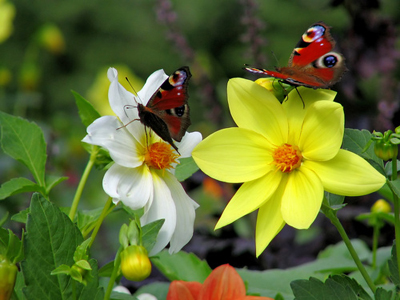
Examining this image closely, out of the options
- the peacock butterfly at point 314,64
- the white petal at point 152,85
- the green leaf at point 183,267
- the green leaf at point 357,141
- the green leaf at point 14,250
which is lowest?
the green leaf at point 183,267

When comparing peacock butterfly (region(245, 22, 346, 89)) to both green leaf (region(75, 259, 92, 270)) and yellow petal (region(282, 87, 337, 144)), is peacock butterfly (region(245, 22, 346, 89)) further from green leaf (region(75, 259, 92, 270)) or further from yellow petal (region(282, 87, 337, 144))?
green leaf (region(75, 259, 92, 270))

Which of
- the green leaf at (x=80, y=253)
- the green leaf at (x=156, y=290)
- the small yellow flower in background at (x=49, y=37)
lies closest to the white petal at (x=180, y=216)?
the green leaf at (x=80, y=253)

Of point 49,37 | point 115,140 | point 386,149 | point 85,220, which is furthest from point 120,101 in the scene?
point 49,37

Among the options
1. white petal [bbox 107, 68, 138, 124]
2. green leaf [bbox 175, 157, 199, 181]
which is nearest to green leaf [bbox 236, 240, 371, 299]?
green leaf [bbox 175, 157, 199, 181]

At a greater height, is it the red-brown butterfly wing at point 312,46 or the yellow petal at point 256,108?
the red-brown butterfly wing at point 312,46

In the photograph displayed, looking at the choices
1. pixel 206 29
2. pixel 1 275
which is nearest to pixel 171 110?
pixel 1 275

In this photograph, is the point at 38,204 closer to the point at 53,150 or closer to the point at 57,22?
the point at 53,150

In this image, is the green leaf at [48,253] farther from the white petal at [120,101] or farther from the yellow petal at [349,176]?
the yellow petal at [349,176]

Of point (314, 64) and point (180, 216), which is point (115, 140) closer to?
point (180, 216)
